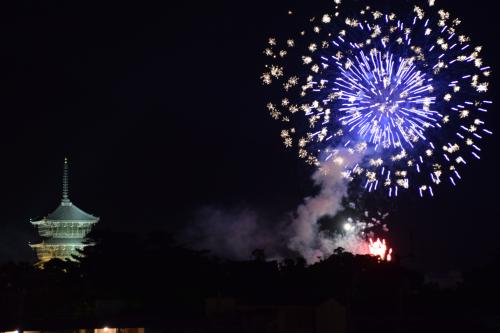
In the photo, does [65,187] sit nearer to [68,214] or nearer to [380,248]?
[68,214]

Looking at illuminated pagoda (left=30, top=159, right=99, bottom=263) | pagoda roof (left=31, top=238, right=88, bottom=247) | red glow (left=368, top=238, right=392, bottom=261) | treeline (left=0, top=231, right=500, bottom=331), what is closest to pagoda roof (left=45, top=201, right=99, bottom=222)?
illuminated pagoda (left=30, top=159, right=99, bottom=263)

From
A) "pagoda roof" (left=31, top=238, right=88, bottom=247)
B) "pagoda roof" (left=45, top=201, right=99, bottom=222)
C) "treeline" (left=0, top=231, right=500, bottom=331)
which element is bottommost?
"treeline" (left=0, top=231, right=500, bottom=331)

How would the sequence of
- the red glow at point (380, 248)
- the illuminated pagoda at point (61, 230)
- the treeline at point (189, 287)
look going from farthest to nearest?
the illuminated pagoda at point (61, 230)
the red glow at point (380, 248)
the treeline at point (189, 287)

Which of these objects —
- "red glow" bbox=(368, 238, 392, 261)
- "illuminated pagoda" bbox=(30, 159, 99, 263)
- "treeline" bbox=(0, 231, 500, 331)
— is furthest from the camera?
"illuminated pagoda" bbox=(30, 159, 99, 263)

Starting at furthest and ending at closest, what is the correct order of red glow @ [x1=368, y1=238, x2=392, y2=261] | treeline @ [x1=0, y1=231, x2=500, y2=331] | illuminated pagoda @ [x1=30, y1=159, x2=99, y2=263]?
illuminated pagoda @ [x1=30, y1=159, x2=99, y2=263] → red glow @ [x1=368, y1=238, x2=392, y2=261] → treeline @ [x1=0, y1=231, x2=500, y2=331]

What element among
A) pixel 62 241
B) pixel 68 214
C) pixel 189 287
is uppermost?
pixel 68 214

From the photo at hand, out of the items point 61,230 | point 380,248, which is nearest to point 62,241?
point 61,230

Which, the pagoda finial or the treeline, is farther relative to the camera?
the pagoda finial

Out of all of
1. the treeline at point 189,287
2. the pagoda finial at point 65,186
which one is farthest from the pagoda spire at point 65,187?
the treeline at point 189,287

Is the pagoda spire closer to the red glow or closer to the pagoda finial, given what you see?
the pagoda finial

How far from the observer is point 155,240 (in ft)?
212

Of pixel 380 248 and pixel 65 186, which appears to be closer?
pixel 380 248

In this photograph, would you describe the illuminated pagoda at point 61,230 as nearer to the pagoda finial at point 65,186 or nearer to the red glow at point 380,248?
the pagoda finial at point 65,186

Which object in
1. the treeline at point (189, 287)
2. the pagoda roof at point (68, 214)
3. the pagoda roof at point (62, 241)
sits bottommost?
the treeline at point (189, 287)
